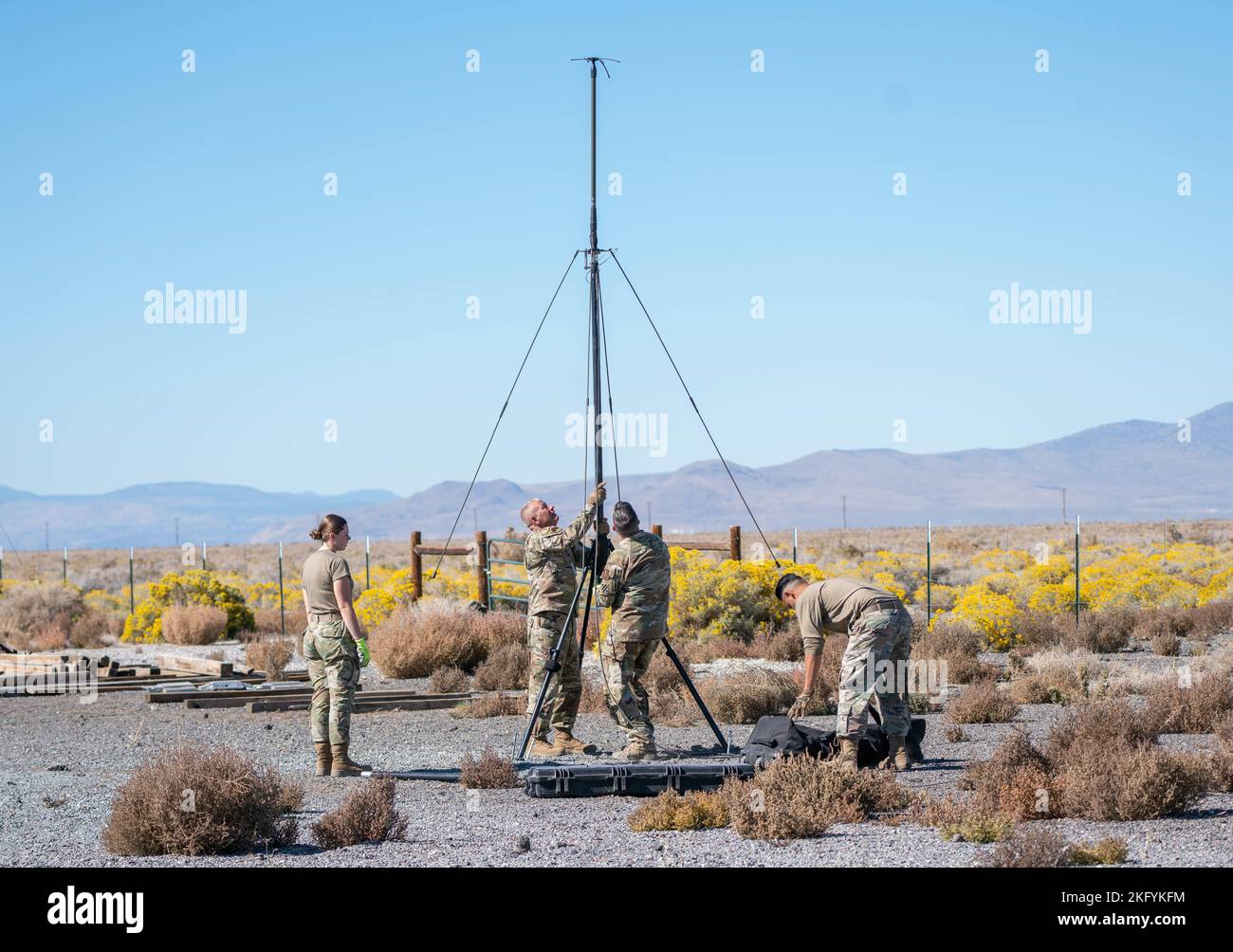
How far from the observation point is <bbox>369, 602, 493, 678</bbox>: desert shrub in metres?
19.7

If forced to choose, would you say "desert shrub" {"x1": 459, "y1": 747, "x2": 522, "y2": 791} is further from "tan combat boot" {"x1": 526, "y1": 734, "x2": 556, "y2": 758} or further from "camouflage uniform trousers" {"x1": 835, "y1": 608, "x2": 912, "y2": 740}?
"camouflage uniform trousers" {"x1": 835, "y1": 608, "x2": 912, "y2": 740}

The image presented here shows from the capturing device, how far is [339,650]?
36.7ft

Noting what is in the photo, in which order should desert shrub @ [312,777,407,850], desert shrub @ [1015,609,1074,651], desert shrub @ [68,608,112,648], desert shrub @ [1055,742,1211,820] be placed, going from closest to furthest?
A: 1. desert shrub @ [312,777,407,850]
2. desert shrub @ [1055,742,1211,820]
3. desert shrub @ [1015,609,1074,651]
4. desert shrub @ [68,608,112,648]

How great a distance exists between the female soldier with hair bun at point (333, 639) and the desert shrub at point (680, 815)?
287cm

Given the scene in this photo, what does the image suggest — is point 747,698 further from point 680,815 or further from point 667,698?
point 680,815

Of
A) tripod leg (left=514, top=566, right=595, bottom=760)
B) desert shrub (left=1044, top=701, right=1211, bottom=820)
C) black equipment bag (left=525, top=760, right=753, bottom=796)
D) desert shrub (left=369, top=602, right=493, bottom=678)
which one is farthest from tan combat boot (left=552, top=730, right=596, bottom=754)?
desert shrub (left=369, top=602, right=493, bottom=678)

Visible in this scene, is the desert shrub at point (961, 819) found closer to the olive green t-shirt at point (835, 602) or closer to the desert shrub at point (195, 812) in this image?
the olive green t-shirt at point (835, 602)

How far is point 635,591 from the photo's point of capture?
35.5 ft

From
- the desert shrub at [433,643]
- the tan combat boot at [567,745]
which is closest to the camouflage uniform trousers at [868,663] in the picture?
the tan combat boot at [567,745]

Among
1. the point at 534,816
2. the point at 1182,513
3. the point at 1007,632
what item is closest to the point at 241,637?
the point at 1007,632

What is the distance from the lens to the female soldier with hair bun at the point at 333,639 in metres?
11.1

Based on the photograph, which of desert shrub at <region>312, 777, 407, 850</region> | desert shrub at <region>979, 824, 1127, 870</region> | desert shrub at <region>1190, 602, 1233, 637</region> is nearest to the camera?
desert shrub at <region>979, 824, 1127, 870</region>

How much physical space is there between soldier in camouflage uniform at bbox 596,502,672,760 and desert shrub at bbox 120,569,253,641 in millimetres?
18243

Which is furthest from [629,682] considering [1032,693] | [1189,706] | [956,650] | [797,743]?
[956,650]
